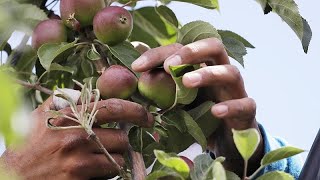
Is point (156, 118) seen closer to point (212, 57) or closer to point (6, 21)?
point (212, 57)

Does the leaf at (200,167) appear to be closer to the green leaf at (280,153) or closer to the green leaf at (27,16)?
the green leaf at (280,153)

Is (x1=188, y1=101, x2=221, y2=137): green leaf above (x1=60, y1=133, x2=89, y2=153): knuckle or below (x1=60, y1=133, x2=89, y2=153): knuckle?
above

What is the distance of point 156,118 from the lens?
0.71 meters

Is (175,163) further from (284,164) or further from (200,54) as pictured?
(284,164)

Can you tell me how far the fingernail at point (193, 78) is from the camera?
2.11 feet

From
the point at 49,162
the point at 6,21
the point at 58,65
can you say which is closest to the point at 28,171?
the point at 49,162

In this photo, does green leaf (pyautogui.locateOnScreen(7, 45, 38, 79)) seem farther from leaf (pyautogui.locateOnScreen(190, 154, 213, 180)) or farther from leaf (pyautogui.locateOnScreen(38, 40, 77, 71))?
leaf (pyautogui.locateOnScreen(190, 154, 213, 180))

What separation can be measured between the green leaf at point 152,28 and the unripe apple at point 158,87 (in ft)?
1.22

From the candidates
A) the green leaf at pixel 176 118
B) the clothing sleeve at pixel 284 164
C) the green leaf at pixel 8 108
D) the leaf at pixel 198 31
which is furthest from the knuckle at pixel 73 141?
the green leaf at pixel 8 108

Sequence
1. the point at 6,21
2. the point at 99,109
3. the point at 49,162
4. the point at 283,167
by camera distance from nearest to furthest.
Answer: the point at 6,21
the point at 99,109
the point at 49,162
the point at 283,167

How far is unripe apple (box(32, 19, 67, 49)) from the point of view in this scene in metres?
0.79

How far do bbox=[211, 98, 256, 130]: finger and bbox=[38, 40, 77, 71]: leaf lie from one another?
0.23 metres

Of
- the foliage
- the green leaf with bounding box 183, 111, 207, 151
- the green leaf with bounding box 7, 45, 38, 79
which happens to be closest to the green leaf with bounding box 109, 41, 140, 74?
the foliage

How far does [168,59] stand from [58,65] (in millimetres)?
190
